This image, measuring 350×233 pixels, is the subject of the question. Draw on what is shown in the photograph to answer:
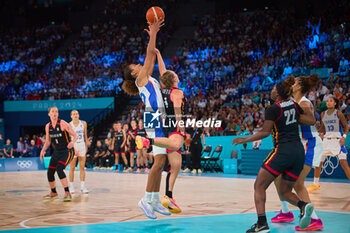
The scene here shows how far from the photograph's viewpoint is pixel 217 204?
9008 millimetres

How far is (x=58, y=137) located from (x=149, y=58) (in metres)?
4.87

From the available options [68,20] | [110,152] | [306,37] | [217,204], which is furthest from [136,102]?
[217,204]

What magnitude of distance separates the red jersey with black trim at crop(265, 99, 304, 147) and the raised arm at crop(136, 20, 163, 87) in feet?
5.61

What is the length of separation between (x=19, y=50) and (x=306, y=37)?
76.5ft

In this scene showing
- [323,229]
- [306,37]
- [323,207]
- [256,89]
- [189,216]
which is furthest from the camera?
[306,37]

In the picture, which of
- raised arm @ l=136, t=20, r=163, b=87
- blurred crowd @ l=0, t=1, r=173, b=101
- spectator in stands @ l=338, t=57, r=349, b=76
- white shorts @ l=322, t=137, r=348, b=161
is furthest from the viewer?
blurred crowd @ l=0, t=1, r=173, b=101

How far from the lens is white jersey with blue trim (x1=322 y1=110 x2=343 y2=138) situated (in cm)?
1069

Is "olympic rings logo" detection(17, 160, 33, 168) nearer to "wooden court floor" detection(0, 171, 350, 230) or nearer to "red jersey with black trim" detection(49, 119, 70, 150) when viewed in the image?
"wooden court floor" detection(0, 171, 350, 230)

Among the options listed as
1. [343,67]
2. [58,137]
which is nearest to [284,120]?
[58,137]

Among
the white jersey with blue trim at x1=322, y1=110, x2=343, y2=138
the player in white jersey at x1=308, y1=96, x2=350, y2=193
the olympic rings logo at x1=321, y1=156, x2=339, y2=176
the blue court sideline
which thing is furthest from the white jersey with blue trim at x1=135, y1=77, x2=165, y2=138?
the olympic rings logo at x1=321, y1=156, x2=339, y2=176

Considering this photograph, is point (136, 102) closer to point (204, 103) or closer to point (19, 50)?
point (204, 103)

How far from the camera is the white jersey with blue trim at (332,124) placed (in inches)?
421

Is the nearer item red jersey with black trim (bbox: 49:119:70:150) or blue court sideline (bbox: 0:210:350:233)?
blue court sideline (bbox: 0:210:350:233)

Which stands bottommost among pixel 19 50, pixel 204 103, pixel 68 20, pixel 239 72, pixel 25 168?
pixel 25 168
